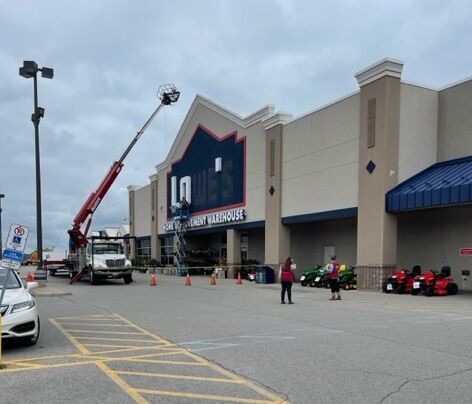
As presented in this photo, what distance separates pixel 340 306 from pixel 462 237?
815cm

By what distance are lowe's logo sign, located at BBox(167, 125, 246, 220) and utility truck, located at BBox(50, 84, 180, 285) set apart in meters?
5.52

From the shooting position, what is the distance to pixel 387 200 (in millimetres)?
21531

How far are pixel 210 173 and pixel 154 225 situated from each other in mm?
14339

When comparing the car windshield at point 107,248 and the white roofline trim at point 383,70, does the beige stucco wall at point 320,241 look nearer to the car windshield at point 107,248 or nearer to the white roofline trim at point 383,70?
the white roofline trim at point 383,70

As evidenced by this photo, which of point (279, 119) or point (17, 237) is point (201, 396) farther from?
point (279, 119)

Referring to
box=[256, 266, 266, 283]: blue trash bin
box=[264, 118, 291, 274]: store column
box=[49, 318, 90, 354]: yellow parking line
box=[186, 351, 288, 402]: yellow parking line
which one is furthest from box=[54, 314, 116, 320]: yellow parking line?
box=[264, 118, 291, 274]: store column

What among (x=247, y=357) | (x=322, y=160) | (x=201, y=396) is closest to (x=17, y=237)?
(x=247, y=357)

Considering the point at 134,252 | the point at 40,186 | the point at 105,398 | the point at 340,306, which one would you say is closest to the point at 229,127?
the point at 40,186

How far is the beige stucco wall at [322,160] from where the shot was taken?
24.1 m

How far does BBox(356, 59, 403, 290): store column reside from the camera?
21609 mm

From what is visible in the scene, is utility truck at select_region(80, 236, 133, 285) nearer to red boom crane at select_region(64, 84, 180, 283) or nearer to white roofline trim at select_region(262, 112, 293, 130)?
red boom crane at select_region(64, 84, 180, 283)

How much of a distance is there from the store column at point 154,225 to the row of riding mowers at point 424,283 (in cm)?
3307

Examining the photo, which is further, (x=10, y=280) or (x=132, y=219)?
(x=132, y=219)

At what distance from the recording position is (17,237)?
15430 mm
